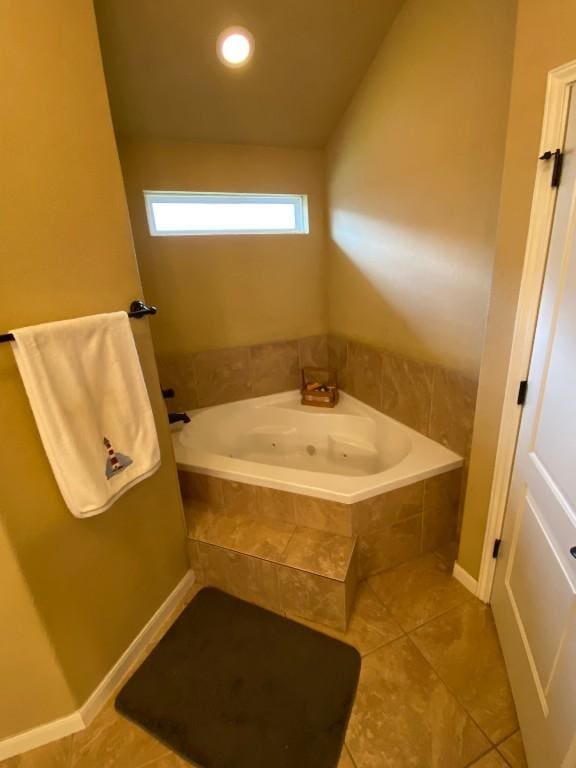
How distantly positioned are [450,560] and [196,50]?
284 cm

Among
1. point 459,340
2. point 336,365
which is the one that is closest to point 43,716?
point 459,340

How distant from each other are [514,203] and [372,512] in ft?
4.41

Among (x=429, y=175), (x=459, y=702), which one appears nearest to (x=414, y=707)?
(x=459, y=702)

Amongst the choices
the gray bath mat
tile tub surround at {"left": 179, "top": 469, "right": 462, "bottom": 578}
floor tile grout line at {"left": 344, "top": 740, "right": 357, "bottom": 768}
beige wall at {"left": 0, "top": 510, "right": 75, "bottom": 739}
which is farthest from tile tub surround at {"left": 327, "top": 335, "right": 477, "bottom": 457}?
beige wall at {"left": 0, "top": 510, "right": 75, "bottom": 739}

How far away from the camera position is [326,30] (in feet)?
5.61

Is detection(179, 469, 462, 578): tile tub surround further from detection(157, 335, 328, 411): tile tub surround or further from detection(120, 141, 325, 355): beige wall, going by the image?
detection(120, 141, 325, 355): beige wall

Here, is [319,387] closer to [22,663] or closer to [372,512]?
[372,512]

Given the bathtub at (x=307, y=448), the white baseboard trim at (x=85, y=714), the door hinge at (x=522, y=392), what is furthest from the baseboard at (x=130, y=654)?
the door hinge at (x=522, y=392)

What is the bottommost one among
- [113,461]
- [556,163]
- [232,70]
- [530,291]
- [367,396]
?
[367,396]

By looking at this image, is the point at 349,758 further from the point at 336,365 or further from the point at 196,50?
the point at 196,50

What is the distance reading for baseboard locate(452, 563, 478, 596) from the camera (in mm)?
1614

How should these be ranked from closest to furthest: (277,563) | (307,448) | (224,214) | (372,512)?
(277,563) < (372,512) < (224,214) < (307,448)

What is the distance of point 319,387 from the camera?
2.68m

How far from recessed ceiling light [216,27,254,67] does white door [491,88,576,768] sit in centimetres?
152
